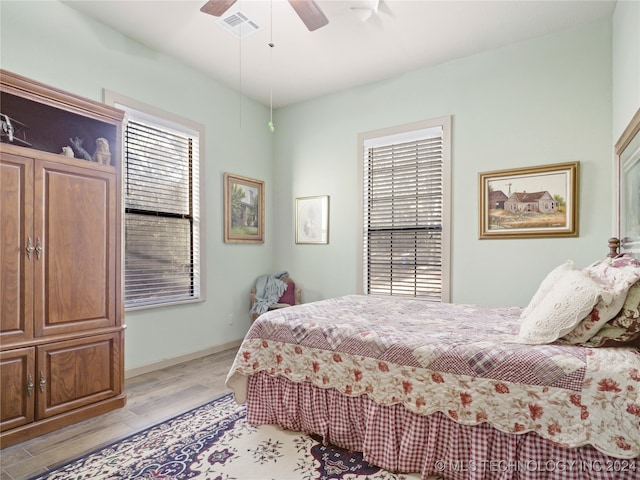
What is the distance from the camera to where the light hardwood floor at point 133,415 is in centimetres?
200

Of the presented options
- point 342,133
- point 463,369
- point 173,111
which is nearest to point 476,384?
point 463,369

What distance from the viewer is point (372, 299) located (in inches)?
126

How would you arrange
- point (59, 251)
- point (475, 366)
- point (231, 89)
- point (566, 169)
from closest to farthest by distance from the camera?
point (475, 366)
point (59, 251)
point (566, 169)
point (231, 89)

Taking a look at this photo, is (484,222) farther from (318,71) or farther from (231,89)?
(231,89)

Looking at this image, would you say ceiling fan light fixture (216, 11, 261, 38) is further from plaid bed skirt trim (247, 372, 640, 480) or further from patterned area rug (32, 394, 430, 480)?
patterned area rug (32, 394, 430, 480)

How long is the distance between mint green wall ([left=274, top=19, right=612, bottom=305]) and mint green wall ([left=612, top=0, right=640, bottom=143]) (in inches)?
6.9

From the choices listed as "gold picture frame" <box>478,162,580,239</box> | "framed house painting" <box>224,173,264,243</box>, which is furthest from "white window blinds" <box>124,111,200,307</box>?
"gold picture frame" <box>478,162,580,239</box>

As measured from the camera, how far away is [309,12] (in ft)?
8.05

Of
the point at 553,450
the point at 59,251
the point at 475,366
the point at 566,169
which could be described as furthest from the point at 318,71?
the point at 553,450

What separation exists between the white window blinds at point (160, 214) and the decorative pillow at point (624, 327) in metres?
3.37

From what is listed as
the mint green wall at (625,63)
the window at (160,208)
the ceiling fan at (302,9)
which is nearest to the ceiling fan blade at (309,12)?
the ceiling fan at (302,9)

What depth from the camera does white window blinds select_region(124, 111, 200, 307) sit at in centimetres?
339

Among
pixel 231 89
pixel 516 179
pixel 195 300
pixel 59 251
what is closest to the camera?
pixel 59 251

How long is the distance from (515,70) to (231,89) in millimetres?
2958
